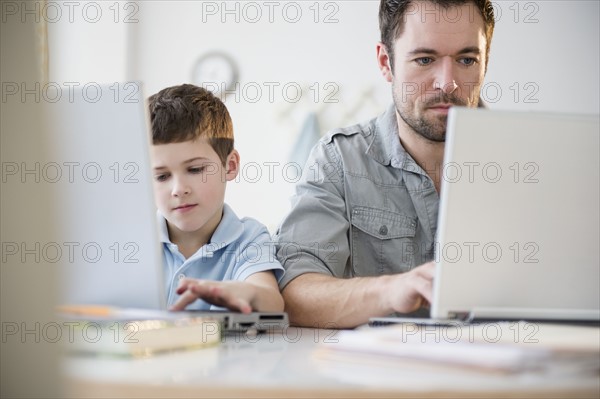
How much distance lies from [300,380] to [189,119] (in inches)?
41.9

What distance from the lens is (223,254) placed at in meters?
1.56

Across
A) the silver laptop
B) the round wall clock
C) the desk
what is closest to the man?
the silver laptop

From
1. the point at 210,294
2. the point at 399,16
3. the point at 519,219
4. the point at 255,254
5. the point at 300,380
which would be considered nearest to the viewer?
the point at 300,380

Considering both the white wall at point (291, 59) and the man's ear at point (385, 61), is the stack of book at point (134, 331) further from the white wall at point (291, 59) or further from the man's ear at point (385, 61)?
the white wall at point (291, 59)

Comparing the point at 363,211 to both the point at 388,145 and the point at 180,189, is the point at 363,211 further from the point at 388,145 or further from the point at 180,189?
the point at 180,189

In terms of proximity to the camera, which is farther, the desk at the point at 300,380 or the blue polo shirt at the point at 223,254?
the blue polo shirt at the point at 223,254

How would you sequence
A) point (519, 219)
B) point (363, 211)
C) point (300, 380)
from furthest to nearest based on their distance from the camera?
point (363, 211) < point (519, 219) < point (300, 380)

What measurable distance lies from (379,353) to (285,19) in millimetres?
2693

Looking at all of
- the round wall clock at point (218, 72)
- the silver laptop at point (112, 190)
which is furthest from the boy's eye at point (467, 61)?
the round wall clock at point (218, 72)

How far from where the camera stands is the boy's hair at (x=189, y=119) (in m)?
1.61

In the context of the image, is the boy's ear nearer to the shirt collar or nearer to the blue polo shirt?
the blue polo shirt

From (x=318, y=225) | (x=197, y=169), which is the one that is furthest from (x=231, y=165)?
(x=318, y=225)

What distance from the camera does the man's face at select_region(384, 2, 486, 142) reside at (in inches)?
68.0

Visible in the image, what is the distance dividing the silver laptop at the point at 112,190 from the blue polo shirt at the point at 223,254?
0.44 metres
